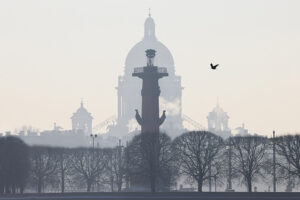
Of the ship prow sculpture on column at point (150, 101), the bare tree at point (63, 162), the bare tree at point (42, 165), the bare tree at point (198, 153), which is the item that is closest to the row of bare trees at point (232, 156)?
the bare tree at point (198, 153)

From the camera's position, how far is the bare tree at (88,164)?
182438 millimetres

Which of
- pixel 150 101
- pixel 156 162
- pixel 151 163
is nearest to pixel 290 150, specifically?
pixel 156 162

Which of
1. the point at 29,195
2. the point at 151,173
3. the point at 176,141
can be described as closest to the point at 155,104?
the point at 176,141

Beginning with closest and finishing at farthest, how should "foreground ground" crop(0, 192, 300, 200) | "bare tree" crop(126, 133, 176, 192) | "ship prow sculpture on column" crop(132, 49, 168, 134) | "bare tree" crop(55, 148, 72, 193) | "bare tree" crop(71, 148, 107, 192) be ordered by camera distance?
"foreground ground" crop(0, 192, 300, 200) → "bare tree" crop(126, 133, 176, 192) → "bare tree" crop(71, 148, 107, 192) → "ship prow sculpture on column" crop(132, 49, 168, 134) → "bare tree" crop(55, 148, 72, 193)

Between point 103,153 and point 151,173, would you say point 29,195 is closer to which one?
point 151,173

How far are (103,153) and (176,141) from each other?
17.0m

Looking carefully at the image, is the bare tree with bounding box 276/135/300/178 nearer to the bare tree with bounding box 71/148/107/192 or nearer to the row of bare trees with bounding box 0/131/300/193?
the row of bare trees with bounding box 0/131/300/193

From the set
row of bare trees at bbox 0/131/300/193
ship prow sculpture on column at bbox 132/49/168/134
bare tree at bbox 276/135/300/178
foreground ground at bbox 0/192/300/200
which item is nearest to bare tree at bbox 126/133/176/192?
row of bare trees at bbox 0/131/300/193

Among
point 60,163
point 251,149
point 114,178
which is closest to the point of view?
point 251,149

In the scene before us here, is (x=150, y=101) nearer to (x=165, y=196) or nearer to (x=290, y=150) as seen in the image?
(x=290, y=150)

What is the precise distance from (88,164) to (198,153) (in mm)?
21966

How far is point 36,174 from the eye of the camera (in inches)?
7008

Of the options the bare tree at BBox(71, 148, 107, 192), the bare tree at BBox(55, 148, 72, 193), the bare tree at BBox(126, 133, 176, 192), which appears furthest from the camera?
the bare tree at BBox(55, 148, 72, 193)

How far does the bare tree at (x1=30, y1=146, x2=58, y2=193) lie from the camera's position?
17800 cm
